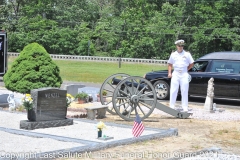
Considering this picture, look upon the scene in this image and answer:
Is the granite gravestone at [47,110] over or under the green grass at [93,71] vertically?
over

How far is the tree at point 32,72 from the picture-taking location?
15.0 metres

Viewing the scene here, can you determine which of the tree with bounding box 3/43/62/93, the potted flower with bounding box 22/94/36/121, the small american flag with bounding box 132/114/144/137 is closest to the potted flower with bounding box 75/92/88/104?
the tree with bounding box 3/43/62/93

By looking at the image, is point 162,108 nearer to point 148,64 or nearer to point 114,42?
point 148,64

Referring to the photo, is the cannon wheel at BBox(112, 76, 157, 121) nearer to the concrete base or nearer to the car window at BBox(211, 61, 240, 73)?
the concrete base

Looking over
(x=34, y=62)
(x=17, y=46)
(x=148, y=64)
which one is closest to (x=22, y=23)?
(x=17, y=46)

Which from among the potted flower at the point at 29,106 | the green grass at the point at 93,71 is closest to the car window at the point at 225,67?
the potted flower at the point at 29,106

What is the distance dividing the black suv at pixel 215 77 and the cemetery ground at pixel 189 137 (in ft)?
7.91

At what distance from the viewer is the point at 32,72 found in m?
15.0

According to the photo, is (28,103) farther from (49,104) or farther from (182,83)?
(182,83)

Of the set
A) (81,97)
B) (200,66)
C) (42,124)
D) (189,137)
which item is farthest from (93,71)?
(189,137)

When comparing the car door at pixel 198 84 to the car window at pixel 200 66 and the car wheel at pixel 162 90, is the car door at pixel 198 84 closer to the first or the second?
the car window at pixel 200 66

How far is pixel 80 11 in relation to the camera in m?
74.8

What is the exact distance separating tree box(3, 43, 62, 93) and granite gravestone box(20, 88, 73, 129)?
376cm

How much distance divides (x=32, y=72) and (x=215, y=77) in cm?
586
